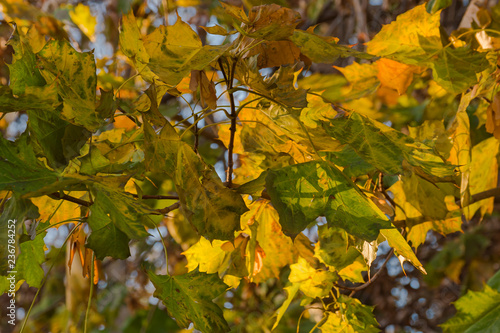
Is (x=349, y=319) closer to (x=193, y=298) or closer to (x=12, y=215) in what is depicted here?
(x=193, y=298)

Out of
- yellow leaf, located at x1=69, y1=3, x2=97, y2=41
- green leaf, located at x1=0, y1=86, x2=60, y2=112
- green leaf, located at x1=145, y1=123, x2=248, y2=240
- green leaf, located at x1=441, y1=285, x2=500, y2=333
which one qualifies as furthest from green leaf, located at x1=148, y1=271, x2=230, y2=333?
yellow leaf, located at x1=69, y1=3, x2=97, y2=41

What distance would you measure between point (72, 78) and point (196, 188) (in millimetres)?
158

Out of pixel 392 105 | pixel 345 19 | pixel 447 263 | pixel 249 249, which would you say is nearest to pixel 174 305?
pixel 249 249

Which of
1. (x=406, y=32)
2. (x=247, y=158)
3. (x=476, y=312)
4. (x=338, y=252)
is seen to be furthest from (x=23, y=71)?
(x=476, y=312)

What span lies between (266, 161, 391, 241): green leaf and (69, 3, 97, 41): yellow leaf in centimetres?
179

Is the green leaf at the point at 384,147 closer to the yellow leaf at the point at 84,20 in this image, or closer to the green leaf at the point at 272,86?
the green leaf at the point at 272,86

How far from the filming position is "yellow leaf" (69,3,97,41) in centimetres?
197

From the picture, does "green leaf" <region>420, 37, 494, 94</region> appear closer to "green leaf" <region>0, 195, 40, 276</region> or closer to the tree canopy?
the tree canopy

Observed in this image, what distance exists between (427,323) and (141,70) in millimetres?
1838

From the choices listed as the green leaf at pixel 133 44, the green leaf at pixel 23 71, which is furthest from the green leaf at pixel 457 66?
the green leaf at pixel 23 71

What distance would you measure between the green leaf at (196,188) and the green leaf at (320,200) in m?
0.04

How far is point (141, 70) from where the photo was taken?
1.64ft

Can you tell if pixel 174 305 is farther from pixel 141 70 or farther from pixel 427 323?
pixel 427 323

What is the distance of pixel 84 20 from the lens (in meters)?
2.00
